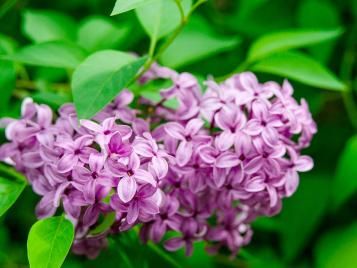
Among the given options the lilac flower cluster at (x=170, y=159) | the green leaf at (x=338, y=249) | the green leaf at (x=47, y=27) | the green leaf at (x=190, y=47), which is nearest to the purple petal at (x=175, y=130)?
the lilac flower cluster at (x=170, y=159)

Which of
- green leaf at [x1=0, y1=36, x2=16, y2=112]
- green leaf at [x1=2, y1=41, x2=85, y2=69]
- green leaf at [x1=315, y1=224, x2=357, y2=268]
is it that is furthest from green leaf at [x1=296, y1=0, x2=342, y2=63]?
green leaf at [x1=0, y1=36, x2=16, y2=112]

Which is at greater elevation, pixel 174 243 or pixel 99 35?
pixel 99 35

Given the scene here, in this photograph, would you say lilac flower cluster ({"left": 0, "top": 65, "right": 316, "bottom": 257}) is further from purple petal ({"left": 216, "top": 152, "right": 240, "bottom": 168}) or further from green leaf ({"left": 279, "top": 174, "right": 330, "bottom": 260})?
green leaf ({"left": 279, "top": 174, "right": 330, "bottom": 260})

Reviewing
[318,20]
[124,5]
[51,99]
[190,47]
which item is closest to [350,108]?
[318,20]

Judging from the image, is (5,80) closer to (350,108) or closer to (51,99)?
(51,99)

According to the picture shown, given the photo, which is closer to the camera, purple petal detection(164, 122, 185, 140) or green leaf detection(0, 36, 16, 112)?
purple petal detection(164, 122, 185, 140)

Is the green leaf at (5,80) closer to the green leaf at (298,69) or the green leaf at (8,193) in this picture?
the green leaf at (8,193)

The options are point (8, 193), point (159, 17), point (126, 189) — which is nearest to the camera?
point (126, 189)
